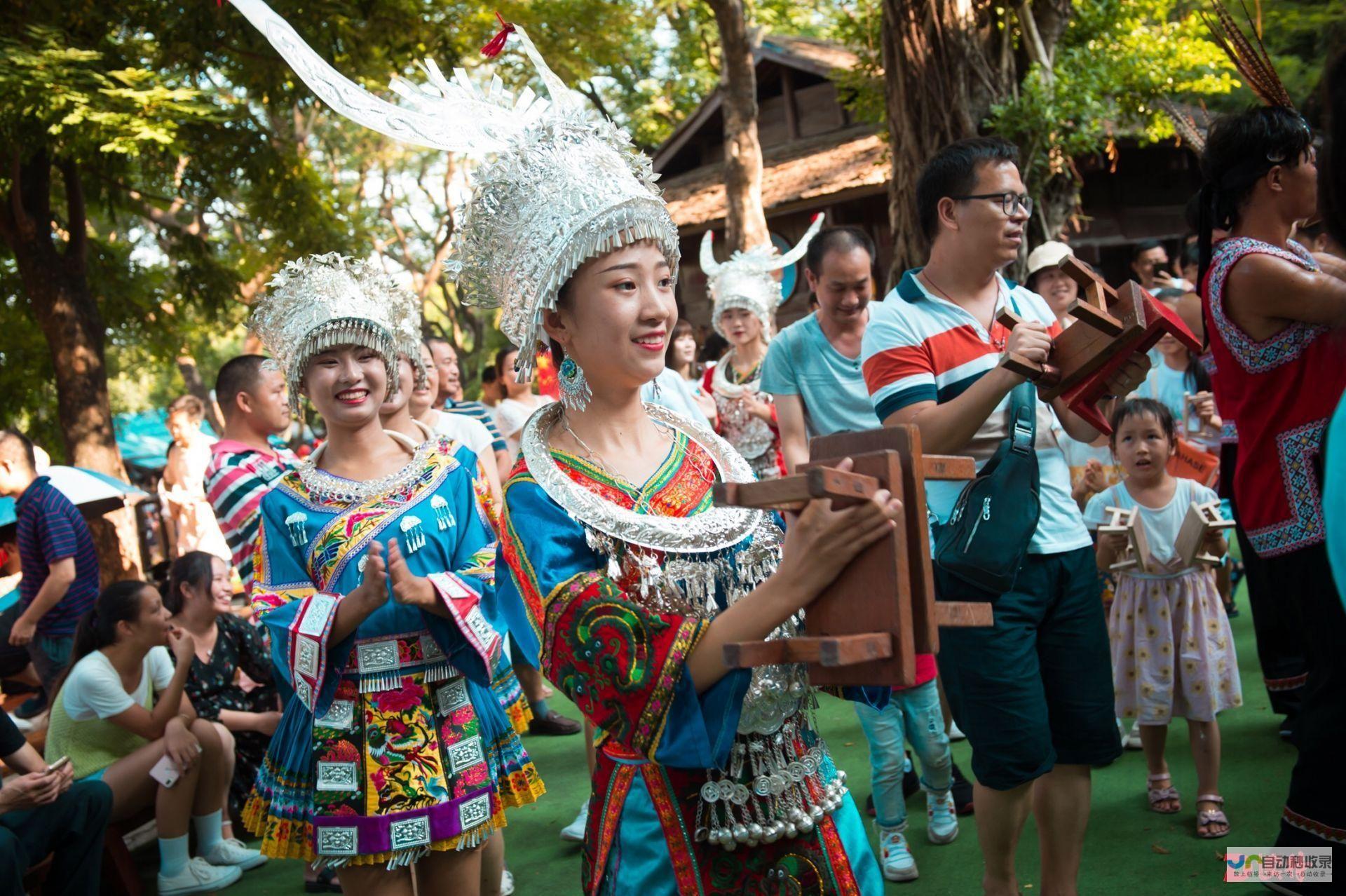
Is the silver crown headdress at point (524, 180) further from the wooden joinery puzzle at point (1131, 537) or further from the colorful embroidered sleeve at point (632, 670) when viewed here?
the wooden joinery puzzle at point (1131, 537)

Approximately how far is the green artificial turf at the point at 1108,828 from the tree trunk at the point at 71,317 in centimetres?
597

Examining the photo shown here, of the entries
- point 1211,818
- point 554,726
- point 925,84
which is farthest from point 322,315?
point 925,84

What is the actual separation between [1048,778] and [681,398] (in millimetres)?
2780

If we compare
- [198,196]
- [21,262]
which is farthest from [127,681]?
[198,196]

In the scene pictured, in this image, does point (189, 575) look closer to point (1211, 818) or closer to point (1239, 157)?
point (1211, 818)

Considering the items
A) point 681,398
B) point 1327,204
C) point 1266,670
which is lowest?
point 1266,670

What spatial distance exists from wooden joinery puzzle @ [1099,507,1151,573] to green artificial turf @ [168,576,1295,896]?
0.89 meters

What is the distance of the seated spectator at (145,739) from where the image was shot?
4.87 m

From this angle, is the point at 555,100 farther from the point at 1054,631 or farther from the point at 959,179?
the point at 1054,631

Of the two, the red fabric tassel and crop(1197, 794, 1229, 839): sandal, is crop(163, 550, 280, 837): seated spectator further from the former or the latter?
crop(1197, 794, 1229, 839): sandal

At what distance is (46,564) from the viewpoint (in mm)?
6246

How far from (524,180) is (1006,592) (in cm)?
169

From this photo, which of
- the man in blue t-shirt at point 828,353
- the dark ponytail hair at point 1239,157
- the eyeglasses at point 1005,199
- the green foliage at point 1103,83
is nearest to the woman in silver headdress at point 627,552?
the eyeglasses at point 1005,199

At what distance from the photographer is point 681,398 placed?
5531mm
